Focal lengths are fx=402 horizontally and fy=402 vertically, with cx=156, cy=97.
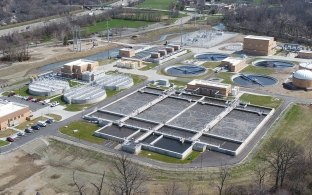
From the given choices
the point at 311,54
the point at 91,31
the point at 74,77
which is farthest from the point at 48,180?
the point at 91,31

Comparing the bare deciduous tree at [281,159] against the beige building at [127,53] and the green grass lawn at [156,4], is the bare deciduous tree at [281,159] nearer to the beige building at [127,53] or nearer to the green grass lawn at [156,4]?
the beige building at [127,53]

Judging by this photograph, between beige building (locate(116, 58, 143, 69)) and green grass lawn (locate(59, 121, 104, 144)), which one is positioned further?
beige building (locate(116, 58, 143, 69))

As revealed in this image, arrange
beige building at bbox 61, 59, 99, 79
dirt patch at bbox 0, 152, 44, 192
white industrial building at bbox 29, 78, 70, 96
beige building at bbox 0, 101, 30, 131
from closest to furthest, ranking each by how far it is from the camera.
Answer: dirt patch at bbox 0, 152, 44, 192, beige building at bbox 0, 101, 30, 131, white industrial building at bbox 29, 78, 70, 96, beige building at bbox 61, 59, 99, 79

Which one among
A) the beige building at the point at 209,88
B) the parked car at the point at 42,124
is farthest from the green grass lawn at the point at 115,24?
the parked car at the point at 42,124

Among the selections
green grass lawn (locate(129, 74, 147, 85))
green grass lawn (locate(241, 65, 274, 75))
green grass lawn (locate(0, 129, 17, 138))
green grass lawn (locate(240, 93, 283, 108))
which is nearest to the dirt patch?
green grass lawn (locate(0, 129, 17, 138))

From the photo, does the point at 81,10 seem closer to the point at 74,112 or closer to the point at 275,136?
the point at 74,112

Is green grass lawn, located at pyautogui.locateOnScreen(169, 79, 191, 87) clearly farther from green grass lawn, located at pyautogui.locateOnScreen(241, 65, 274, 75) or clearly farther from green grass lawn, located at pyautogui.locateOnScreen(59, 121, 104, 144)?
green grass lawn, located at pyautogui.locateOnScreen(59, 121, 104, 144)
